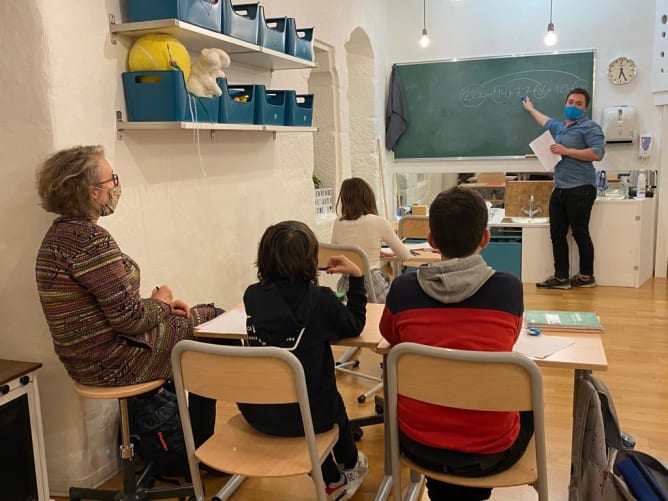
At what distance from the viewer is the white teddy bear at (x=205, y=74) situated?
2.78 m

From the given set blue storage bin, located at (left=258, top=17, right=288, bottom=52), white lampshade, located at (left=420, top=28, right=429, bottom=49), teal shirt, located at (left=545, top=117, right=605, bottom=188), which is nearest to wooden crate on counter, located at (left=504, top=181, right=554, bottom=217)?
teal shirt, located at (left=545, top=117, right=605, bottom=188)

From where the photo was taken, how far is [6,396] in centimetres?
215

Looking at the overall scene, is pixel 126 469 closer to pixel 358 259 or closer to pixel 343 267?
pixel 343 267

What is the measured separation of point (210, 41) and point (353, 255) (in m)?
1.20

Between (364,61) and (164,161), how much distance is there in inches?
153

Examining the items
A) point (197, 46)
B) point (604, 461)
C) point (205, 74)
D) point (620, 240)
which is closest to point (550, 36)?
point (620, 240)

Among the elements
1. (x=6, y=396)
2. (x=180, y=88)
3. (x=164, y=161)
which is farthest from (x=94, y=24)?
(x=6, y=396)

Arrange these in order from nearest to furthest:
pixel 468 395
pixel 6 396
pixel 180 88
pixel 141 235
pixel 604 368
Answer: pixel 468 395 < pixel 604 368 < pixel 6 396 < pixel 180 88 < pixel 141 235

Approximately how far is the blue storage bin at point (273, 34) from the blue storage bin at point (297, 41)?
4 centimetres

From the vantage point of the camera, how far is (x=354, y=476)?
235 cm

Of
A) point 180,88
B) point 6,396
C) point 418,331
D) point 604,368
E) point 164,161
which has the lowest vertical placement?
point 6,396

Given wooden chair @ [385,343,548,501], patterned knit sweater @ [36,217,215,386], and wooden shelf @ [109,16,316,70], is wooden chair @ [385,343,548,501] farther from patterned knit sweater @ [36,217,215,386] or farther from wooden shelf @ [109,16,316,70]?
wooden shelf @ [109,16,316,70]

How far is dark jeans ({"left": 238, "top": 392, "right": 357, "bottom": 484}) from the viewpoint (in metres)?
1.93

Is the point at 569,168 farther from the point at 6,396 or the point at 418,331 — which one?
the point at 6,396
